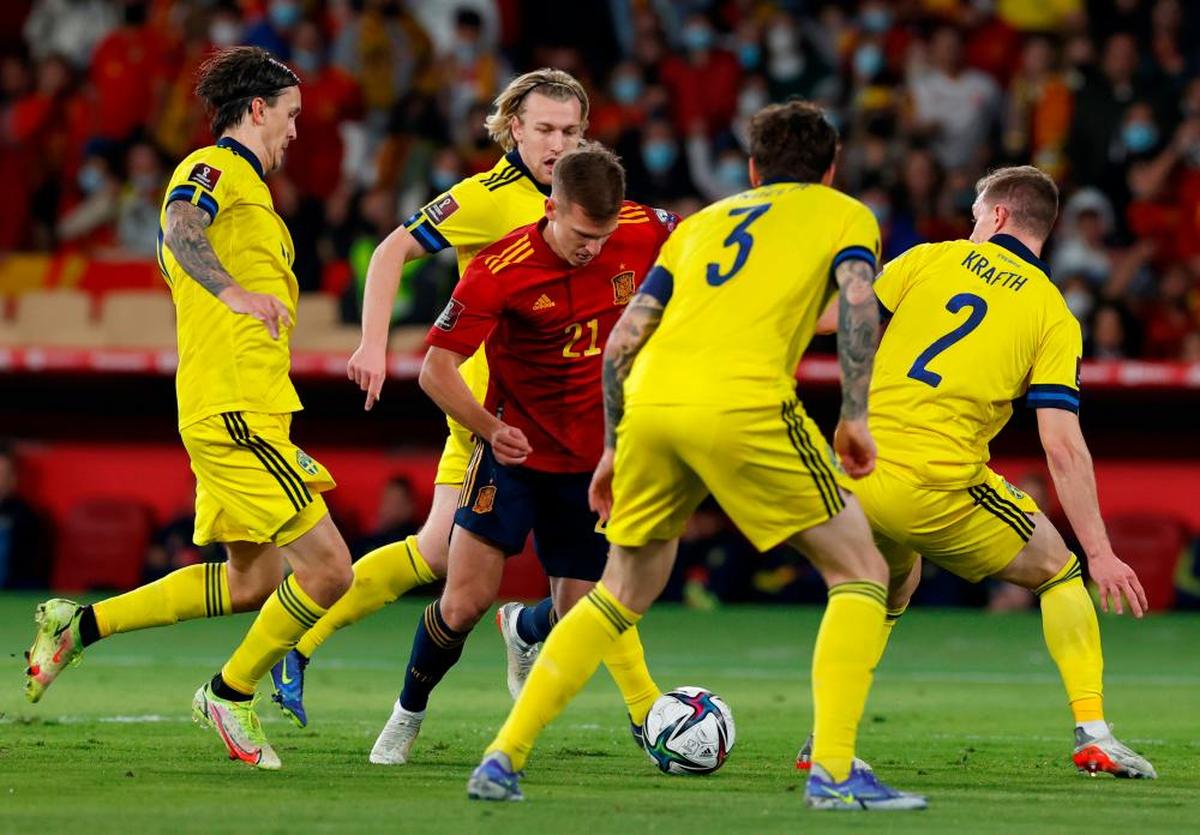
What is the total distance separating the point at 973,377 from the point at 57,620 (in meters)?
3.46

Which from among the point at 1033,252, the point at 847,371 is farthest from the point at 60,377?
the point at 847,371

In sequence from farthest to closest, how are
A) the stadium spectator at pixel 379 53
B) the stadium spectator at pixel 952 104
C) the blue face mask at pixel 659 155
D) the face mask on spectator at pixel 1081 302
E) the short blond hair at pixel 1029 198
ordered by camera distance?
the stadium spectator at pixel 379 53 → the stadium spectator at pixel 952 104 → the blue face mask at pixel 659 155 → the face mask on spectator at pixel 1081 302 → the short blond hair at pixel 1029 198

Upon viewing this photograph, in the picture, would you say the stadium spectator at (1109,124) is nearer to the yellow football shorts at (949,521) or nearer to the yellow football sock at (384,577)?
the yellow football shorts at (949,521)

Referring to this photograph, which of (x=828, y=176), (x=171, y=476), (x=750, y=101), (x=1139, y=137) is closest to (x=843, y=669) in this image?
(x=828, y=176)

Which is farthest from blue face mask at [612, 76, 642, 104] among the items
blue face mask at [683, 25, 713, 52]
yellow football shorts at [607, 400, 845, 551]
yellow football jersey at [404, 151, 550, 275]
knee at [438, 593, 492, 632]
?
yellow football shorts at [607, 400, 845, 551]

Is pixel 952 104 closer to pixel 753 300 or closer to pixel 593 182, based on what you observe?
pixel 593 182

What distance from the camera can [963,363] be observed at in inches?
290

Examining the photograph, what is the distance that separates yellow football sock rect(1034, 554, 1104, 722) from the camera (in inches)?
291

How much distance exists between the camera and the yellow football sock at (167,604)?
310 inches

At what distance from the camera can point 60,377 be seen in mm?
16750

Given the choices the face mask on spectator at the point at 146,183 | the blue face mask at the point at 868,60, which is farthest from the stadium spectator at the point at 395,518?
the blue face mask at the point at 868,60

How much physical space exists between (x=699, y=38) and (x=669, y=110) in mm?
1045

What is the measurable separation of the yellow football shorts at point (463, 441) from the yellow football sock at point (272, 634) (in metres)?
1.01

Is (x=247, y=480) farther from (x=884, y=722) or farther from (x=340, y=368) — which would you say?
(x=340, y=368)
